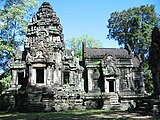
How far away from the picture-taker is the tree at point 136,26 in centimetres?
3734

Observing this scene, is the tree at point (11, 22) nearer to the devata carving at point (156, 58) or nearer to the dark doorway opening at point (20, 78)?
the dark doorway opening at point (20, 78)

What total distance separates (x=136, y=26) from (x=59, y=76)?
22.4 metres

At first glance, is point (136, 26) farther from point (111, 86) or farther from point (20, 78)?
point (20, 78)

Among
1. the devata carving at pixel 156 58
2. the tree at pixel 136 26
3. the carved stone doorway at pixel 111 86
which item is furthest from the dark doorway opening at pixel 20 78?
the tree at pixel 136 26

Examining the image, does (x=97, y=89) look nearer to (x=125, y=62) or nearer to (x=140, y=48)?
(x=125, y=62)

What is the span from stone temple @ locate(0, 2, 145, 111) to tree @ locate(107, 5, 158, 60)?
8.02 metres

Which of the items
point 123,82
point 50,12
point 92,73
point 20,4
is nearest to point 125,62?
point 123,82

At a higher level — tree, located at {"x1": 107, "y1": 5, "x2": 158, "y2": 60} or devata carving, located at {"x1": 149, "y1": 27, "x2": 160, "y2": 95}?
tree, located at {"x1": 107, "y1": 5, "x2": 158, "y2": 60}

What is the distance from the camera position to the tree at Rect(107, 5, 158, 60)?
123 ft

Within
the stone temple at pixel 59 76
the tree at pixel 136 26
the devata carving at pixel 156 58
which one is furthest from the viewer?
the tree at pixel 136 26

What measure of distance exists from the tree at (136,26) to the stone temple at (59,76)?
26.3 feet

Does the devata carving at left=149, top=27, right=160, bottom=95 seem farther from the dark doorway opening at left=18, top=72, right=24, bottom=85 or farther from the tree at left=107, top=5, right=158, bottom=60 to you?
→ the tree at left=107, top=5, right=158, bottom=60

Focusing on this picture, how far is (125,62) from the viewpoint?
91.1 feet

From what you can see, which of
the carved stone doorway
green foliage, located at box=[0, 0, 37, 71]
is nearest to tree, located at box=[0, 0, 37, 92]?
green foliage, located at box=[0, 0, 37, 71]
